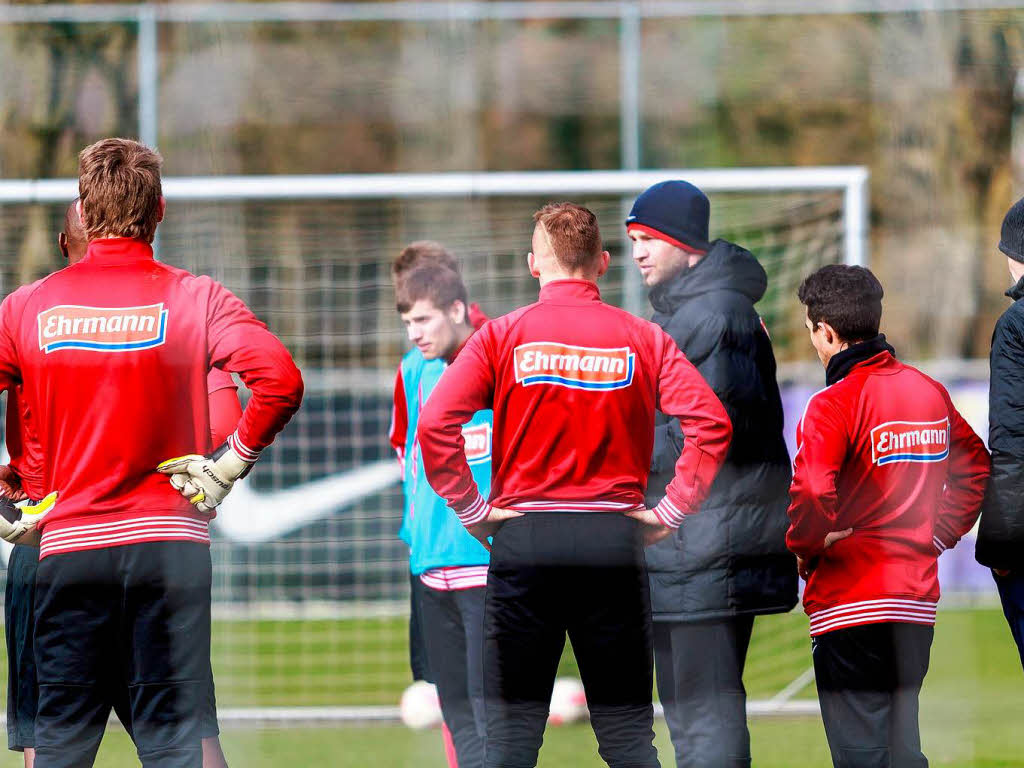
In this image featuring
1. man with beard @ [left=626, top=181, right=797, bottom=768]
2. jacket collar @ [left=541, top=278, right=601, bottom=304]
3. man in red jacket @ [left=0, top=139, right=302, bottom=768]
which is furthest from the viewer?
man with beard @ [left=626, top=181, right=797, bottom=768]

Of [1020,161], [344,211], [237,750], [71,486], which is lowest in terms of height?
[237,750]

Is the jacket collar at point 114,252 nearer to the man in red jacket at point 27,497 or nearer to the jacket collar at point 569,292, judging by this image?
the man in red jacket at point 27,497

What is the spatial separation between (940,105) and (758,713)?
29.5 ft

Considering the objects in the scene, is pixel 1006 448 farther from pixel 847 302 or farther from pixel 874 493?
pixel 847 302

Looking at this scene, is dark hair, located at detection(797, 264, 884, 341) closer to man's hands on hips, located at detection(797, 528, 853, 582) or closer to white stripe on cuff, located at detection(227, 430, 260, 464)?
man's hands on hips, located at detection(797, 528, 853, 582)

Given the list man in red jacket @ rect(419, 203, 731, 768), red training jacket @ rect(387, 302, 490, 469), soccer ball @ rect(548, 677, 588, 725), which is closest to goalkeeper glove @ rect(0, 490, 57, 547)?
man in red jacket @ rect(419, 203, 731, 768)

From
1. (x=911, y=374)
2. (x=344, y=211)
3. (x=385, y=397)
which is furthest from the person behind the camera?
(x=344, y=211)

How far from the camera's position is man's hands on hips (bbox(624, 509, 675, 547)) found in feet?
8.27

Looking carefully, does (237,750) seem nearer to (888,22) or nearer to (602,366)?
(602,366)

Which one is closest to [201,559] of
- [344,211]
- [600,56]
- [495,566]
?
[495,566]

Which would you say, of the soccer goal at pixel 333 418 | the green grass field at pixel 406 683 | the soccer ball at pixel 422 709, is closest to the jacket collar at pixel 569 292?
the green grass field at pixel 406 683

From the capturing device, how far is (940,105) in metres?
12.3

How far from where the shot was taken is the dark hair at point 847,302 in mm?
2695

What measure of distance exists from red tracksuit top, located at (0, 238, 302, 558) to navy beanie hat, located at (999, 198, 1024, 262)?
51.6 inches
